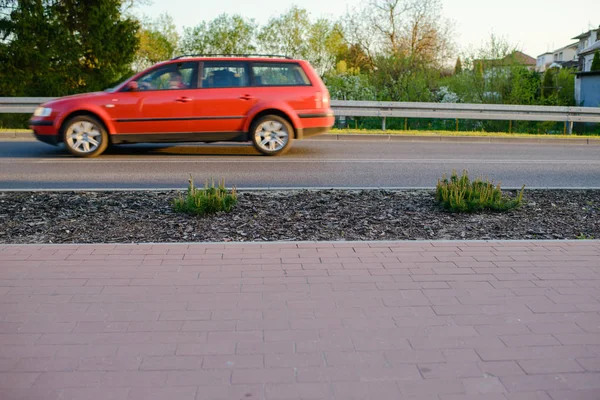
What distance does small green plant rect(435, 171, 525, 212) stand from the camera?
6.98 metres

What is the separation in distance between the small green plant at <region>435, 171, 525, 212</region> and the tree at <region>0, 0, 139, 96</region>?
2101cm

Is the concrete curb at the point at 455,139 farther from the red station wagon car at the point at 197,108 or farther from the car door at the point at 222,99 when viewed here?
the car door at the point at 222,99

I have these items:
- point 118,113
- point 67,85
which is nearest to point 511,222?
point 118,113

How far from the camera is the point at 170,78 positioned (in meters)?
11.4

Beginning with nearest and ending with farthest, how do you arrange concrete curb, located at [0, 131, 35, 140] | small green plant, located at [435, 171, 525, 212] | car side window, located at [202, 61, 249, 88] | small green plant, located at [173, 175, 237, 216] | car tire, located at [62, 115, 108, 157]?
small green plant, located at [173, 175, 237, 216]
small green plant, located at [435, 171, 525, 212]
car tire, located at [62, 115, 108, 157]
car side window, located at [202, 61, 249, 88]
concrete curb, located at [0, 131, 35, 140]

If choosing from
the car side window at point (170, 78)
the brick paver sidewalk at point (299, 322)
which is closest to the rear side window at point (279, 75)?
the car side window at point (170, 78)

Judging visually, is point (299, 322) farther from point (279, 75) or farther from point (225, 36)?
point (225, 36)

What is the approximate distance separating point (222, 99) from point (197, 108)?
1.67 ft

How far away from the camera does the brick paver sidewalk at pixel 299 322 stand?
10.00ft

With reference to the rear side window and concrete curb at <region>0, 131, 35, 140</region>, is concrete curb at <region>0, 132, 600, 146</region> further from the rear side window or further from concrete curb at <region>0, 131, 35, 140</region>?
concrete curb at <region>0, 131, 35, 140</region>

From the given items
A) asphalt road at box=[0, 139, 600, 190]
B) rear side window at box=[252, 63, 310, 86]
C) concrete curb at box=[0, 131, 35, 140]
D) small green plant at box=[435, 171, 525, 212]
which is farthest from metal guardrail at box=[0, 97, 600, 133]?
small green plant at box=[435, 171, 525, 212]

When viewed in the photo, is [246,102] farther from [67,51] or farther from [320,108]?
[67,51]

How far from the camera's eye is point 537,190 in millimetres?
8391

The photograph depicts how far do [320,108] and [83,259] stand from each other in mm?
7489
